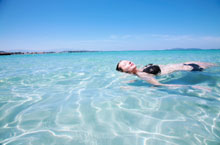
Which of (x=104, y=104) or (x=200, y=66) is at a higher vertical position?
(x=200, y=66)

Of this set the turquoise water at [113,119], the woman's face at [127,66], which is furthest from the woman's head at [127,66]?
the turquoise water at [113,119]

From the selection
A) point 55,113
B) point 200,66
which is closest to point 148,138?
point 55,113

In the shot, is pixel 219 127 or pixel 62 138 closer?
pixel 62 138

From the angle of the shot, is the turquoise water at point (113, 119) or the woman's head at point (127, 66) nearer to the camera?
the turquoise water at point (113, 119)

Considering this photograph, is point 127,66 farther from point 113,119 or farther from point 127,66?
point 113,119

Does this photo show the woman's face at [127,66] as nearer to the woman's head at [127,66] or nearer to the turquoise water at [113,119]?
the woman's head at [127,66]

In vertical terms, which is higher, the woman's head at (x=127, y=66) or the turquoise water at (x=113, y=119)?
the woman's head at (x=127, y=66)

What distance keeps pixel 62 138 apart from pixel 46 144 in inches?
7.1

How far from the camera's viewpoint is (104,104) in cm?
250

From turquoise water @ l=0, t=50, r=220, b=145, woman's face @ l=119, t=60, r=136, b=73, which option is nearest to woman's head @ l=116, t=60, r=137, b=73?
woman's face @ l=119, t=60, r=136, b=73

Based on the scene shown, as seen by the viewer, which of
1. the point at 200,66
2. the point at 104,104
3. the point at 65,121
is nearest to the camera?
the point at 65,121

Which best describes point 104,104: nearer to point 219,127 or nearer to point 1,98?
point 219,127

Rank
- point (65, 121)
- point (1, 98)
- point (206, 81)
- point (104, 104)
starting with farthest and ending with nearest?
point (206, 81) < point (1, 98) < point (104, 104) < point (65, 121)

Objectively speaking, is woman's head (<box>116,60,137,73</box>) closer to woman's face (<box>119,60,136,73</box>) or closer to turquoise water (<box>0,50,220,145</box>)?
woman's face (<box>119,60,136,73</box>)
